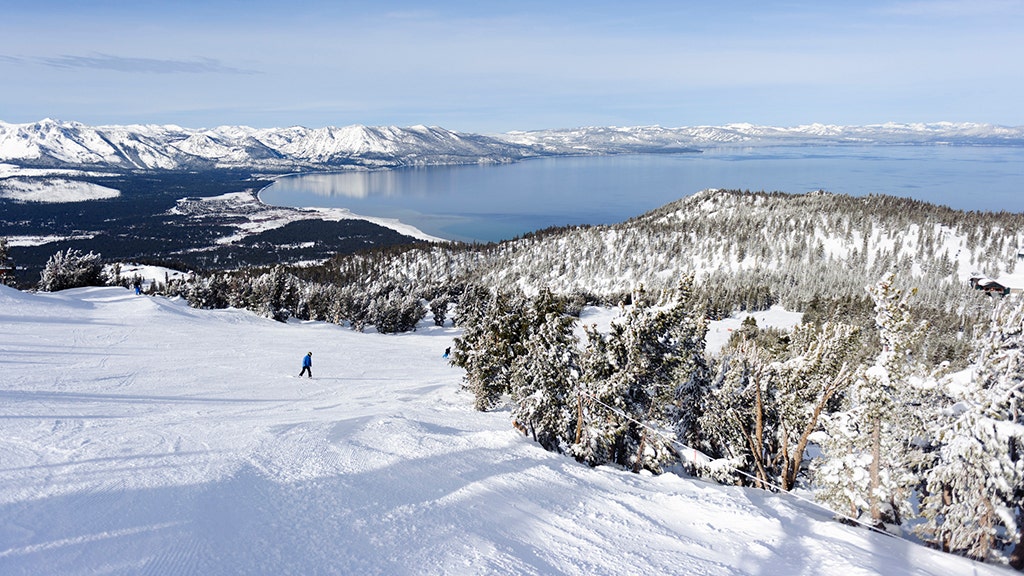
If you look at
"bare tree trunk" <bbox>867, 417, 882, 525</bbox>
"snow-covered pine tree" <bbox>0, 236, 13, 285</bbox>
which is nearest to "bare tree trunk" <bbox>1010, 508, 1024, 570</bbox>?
"bare tree trunk" <bbox>867, 417, 882, 525</bbox>

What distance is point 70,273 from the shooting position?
4953 centimetres

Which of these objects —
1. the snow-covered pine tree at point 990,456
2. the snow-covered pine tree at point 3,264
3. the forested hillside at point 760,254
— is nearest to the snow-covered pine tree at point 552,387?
the snow-covered pine tree at point 990,456

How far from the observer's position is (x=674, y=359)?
16500 mm

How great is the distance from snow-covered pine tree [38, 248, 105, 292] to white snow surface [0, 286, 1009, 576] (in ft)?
122

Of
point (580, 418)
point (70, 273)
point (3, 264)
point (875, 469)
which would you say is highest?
point (875, 469)

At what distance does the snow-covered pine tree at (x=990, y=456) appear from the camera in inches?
444

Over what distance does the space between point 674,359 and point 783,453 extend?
5.99m

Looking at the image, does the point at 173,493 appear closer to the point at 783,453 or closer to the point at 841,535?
the point at 841,535

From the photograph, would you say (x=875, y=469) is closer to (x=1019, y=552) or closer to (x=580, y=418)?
(x=1019, y=552)

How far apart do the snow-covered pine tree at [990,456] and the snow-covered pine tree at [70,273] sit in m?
65.0

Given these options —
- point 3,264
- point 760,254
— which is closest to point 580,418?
point 3,264

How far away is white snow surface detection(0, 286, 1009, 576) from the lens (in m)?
7.61

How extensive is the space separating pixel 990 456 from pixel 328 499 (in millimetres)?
14365

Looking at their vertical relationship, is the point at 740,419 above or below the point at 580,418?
below
